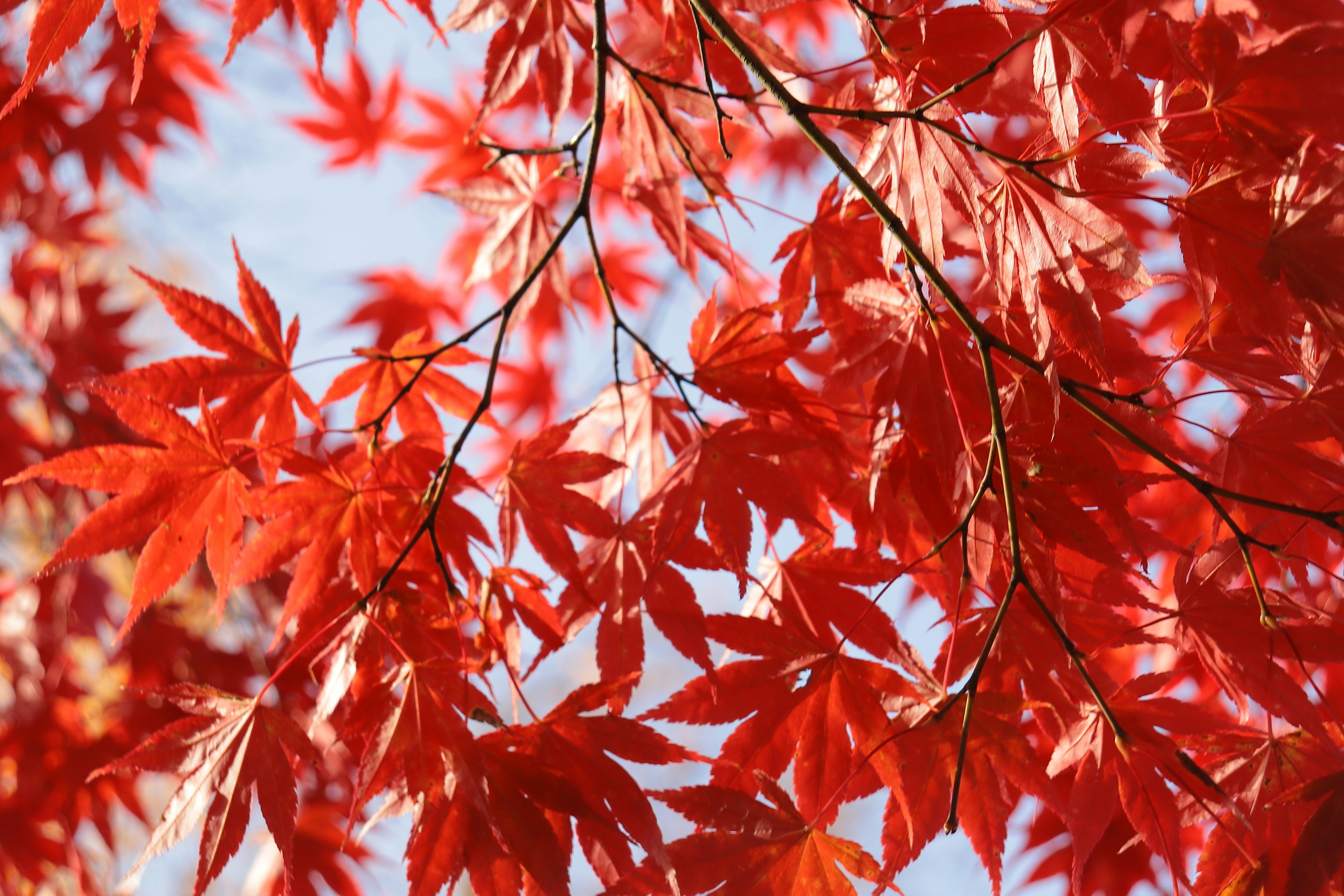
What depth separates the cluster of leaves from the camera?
675mm

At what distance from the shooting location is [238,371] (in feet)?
3.10

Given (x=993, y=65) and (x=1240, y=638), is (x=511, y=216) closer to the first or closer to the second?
(x=993, y=65)

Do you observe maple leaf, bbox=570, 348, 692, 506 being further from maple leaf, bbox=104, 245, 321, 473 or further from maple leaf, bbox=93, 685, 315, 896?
maple leaf, bbox=93, 685, 315, 896

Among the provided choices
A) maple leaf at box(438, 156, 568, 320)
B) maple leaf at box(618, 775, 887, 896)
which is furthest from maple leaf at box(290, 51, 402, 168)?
maple leaf at box(618, 775, 887, 896)

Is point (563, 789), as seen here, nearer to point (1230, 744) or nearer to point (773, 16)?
point (1230, 744)

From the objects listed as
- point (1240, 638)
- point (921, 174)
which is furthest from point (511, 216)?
point (1240, 638)

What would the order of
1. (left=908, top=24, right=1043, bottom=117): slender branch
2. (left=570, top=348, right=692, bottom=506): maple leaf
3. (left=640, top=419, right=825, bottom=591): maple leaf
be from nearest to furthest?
(left=908, top=24, right=1043, bottom=117): slender branch, (left=640, top=419, right=825, bottom=591): maple leaf, (left=570, top=348, right=692, bottom=506): maple leaf

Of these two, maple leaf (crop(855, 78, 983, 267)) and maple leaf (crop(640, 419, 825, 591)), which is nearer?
maple leaf (crop(855, 78, 983, 267))

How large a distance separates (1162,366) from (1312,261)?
201 millimetres

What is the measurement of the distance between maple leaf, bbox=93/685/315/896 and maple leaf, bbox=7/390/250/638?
104 mm

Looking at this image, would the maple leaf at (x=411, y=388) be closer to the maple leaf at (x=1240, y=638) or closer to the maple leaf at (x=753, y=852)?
the maple leaf at (x=753, y=852)

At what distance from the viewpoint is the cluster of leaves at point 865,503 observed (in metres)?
0.67

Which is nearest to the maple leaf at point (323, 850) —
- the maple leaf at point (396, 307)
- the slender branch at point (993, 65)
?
the maple leaf at point (396, 307)

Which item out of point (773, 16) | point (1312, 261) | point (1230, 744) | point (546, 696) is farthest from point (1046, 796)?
point (546, 696)
